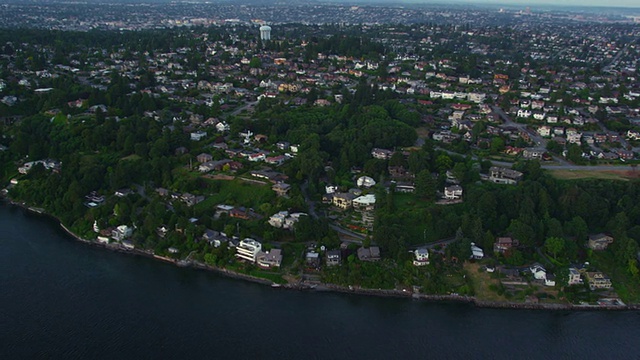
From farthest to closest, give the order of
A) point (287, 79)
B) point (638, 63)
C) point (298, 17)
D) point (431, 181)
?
point (298, 17), point (638, 63), point (287, 79), point (431, 181)

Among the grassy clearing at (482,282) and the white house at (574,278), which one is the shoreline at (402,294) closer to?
the grassy clearing at (482,282)

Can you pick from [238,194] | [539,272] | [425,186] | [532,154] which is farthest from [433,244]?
[532,154]

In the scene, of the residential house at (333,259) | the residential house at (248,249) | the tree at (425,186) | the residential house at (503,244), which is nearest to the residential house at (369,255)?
the residential house at (333,259)

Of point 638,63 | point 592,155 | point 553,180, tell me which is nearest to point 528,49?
point 638,63

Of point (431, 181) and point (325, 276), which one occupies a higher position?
point (431, 181)

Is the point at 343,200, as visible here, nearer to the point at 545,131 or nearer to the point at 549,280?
the point at 549,280

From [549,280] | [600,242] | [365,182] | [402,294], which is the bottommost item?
[402,294]

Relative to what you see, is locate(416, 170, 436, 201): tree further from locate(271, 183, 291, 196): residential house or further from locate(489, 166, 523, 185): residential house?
locate(271, 183, 291, 196): residential house

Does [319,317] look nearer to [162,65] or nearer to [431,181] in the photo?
[431,181]
